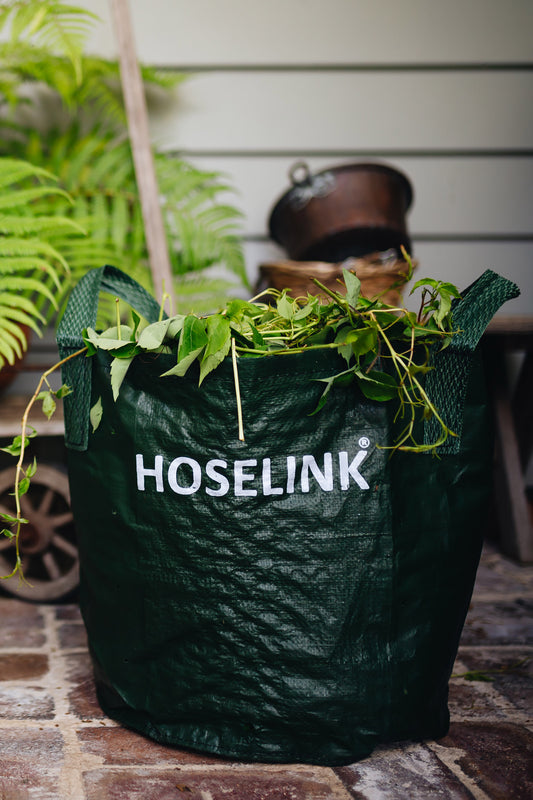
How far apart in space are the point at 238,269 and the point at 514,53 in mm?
1295

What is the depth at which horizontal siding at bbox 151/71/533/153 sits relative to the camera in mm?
2229

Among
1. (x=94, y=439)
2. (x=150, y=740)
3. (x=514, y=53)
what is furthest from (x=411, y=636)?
(x=514, y=53)

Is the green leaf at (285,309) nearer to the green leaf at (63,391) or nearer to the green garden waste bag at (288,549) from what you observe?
the green garden waste bag at (288,549)

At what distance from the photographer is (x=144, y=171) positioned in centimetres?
194

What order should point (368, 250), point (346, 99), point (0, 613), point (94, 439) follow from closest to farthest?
point (94, 439) → point (0, 613) → point (368, 250) → point (346, 99)

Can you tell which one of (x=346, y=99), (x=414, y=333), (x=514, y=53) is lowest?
(x=414, y=333)

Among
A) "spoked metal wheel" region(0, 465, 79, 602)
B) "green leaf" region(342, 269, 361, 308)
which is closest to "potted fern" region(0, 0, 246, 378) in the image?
"spoked metal wheel" region(0, 465, 79, 602)

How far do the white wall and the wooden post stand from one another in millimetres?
282

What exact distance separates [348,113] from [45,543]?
175 cm

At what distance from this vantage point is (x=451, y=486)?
1025 millimetres

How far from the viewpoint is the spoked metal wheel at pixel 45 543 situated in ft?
5.47

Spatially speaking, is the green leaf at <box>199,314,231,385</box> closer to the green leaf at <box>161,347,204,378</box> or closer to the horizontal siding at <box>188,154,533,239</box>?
the green leaf at <box>161,347,204,378</box>

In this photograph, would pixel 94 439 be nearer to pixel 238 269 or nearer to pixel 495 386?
pixel 238 269

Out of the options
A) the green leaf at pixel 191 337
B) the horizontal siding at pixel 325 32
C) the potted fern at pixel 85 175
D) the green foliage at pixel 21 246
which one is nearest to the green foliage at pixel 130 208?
the potted fern at pixel 85 175
